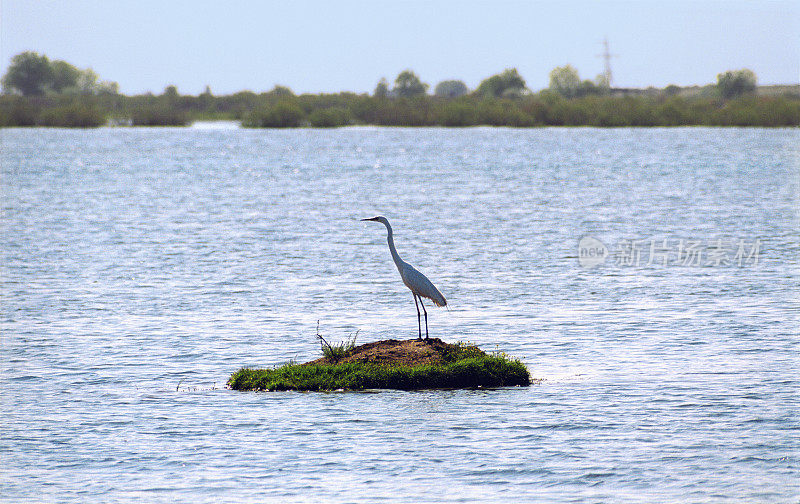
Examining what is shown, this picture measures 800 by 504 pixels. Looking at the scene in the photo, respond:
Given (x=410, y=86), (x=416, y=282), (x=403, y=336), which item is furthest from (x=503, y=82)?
(x=416, y=282)

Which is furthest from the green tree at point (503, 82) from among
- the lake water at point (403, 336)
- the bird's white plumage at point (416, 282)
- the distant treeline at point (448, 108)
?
the bird's white plumage at point (416, 282)

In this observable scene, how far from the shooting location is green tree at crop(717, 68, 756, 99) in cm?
17525

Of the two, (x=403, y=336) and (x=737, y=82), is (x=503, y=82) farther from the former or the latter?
(x=403, y=336)

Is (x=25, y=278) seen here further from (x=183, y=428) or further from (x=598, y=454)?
(x=598, y=454)

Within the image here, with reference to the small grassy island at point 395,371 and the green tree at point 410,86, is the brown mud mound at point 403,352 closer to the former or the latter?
the small grassy island at point 395,371

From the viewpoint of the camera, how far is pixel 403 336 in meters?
23.6

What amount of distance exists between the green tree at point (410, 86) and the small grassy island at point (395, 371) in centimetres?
17921

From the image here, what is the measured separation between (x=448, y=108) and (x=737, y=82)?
45549 millimetres

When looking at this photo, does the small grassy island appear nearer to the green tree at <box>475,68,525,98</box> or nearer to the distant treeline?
the distant treeline

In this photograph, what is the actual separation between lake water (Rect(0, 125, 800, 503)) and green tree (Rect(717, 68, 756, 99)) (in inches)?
4685

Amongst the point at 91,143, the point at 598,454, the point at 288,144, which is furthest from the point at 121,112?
the point at 598,454

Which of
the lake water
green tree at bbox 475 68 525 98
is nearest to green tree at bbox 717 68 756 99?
green tree at bbox 475 68 525 98

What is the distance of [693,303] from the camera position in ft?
94.1

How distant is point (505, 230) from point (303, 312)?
26035 millimetres
